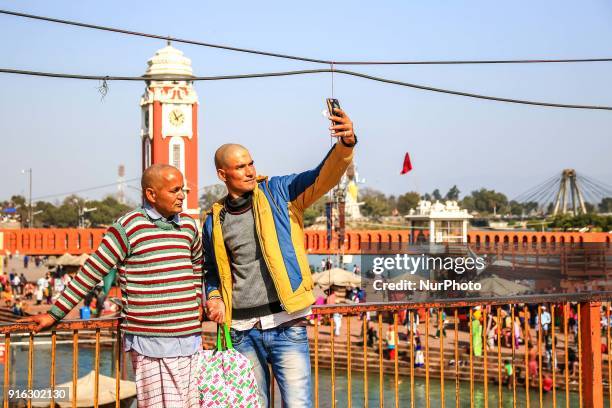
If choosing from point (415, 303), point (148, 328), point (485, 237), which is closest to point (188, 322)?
point (148, 328)

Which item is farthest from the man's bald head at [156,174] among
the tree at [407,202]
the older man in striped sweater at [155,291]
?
the tree at [407,202]

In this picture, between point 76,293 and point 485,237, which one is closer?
point 76,293

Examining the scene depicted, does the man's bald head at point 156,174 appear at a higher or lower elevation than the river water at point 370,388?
higher

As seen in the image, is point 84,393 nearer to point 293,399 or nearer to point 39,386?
point 39,386

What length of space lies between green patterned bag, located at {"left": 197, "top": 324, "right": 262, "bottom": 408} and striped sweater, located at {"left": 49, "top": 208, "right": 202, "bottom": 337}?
0.52 feet

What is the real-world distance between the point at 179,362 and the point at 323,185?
3.02ft

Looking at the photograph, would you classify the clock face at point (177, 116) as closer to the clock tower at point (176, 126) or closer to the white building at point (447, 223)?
the clock tower at point (176, 126)

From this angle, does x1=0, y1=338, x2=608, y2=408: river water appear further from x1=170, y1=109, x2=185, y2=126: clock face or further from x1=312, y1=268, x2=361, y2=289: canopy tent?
x1=170, y1=109, x2=185, y2=126: clock face

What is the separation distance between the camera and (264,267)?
350 centimetres

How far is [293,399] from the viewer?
3512mm

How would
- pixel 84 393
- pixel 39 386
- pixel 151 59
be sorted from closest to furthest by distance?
1. pixel 84 393
2. pixel 39 386
3. pixel 151 59

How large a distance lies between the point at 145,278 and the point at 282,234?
58cm

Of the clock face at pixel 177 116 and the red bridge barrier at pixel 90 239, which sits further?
the red bridge barrier at pixel 90 239

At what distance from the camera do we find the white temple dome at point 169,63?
48344mm
